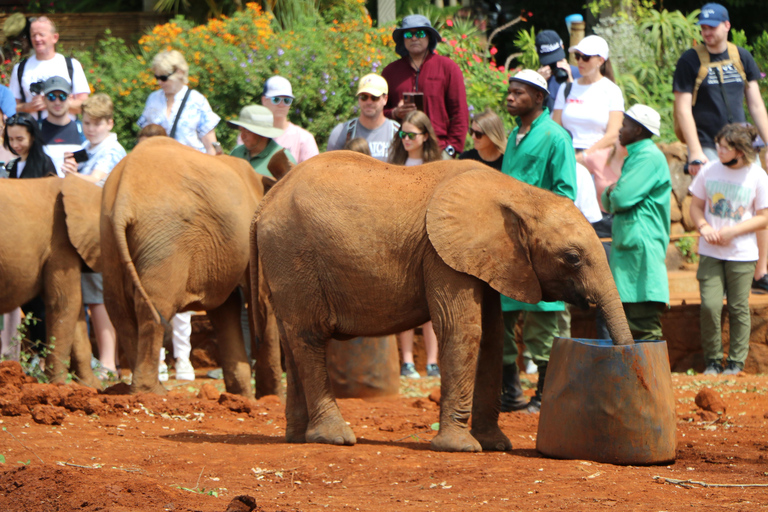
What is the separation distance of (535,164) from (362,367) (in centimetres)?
221

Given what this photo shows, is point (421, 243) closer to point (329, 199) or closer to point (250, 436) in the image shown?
point (329, 199)

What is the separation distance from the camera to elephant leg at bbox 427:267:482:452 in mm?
5852

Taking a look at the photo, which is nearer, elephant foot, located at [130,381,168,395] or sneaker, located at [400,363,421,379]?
elephant foot, located at [130,381,168,395]

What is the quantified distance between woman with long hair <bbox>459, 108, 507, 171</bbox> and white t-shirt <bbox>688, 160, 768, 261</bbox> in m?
2.31

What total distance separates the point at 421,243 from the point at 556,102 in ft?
16.2

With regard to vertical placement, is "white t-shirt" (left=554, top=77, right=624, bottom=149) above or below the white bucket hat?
above

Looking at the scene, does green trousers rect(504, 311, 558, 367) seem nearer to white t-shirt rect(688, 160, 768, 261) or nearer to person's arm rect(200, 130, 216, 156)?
white t-shirt rect(688, 160, 768, 261)

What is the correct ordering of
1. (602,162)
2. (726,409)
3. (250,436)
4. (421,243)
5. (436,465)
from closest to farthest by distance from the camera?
1. (436,465)
2. (421,243)
3. (250,436)
4. (726,409)
5. (602,162)

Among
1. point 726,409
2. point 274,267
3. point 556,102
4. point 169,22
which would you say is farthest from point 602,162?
point 169,22

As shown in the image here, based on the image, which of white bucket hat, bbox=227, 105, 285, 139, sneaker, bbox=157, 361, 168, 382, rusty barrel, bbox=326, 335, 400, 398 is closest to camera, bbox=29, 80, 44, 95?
white bucket hat, bbox=227, 105, 285, 139

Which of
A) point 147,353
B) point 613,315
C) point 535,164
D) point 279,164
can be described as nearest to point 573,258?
point 613,315

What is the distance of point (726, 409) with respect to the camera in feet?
24.5

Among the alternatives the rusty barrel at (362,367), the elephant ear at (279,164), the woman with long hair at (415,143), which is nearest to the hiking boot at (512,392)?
the rusty barrel at (362,367)

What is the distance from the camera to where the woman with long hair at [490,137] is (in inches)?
314
